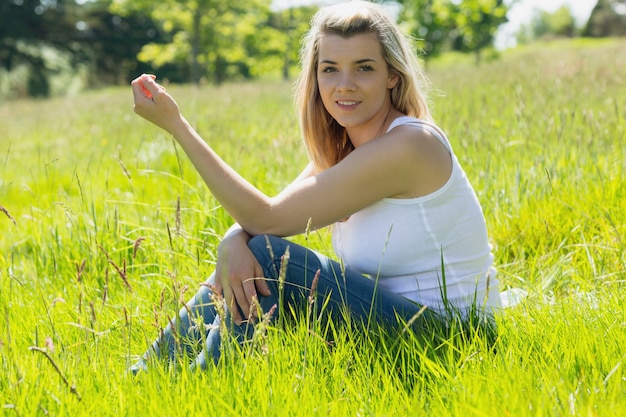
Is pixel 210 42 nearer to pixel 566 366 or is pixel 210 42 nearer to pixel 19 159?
pixel 19 159

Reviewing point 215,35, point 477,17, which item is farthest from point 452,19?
point 215,35

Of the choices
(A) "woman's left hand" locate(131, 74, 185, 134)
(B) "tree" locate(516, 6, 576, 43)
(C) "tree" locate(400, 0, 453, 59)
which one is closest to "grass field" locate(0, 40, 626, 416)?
(A) "woman's left hand" locate(131, 74, 185, 134)

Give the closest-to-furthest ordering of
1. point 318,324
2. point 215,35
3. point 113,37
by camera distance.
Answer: point 318,324, point 215,35, point 113,37

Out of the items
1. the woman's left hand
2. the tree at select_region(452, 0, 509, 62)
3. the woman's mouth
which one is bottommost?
the woman's mouth

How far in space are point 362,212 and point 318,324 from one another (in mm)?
527

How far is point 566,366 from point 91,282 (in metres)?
2.06

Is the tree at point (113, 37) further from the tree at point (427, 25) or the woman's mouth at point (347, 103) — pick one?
the woman's mouth at point (347, 103)

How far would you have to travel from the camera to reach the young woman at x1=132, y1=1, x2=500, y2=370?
2184 mm

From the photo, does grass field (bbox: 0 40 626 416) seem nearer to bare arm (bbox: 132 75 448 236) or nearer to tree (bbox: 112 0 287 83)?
bare arm (bbox: 132 75 448 236)

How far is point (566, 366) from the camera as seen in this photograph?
1.72 meters

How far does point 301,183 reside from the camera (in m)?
2.30

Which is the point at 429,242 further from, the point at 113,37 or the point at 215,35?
the point at 113,37

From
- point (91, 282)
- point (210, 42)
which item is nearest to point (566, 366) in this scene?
point (91, 282)

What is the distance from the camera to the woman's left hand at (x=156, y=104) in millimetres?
2252
